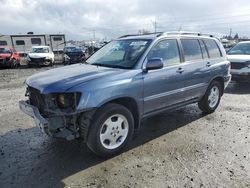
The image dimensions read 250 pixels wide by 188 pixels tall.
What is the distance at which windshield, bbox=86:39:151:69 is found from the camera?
4.32 meters

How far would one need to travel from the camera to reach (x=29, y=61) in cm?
1895

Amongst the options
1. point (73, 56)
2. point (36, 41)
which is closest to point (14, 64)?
point (73, 56)

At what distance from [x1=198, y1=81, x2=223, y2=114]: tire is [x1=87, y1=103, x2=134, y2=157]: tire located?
8.45ft

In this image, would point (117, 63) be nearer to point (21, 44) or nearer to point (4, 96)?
point (4, 96)

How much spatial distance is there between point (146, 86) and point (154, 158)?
3.86 ft

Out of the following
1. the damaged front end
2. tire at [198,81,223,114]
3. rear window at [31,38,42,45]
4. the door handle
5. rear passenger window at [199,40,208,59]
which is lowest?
tire at [198,81,223,114]

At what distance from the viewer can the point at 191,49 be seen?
531cm

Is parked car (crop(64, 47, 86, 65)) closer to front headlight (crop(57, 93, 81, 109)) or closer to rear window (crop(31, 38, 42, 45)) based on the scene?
rear window (crop(31, 38, 42, 45))

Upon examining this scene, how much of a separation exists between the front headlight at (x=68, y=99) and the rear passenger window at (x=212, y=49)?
12.1 feet

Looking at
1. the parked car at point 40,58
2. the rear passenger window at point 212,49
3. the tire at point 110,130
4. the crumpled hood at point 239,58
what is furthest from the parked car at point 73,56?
the tire at point 110,130

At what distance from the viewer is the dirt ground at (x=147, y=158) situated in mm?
3361

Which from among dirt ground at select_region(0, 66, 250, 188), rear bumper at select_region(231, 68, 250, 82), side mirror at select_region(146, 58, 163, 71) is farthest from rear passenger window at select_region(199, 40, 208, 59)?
rear bumper at select_region(231, 68, 250, 82)

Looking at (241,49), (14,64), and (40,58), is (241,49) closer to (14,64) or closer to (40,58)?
(40,58)

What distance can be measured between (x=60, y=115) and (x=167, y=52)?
2368 mm
